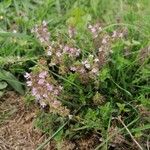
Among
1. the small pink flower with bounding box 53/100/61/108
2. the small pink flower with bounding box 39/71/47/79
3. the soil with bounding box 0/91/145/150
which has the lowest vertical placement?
the soil with bounding box 0/91/145/150

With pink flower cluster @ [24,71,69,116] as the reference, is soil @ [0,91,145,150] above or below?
below

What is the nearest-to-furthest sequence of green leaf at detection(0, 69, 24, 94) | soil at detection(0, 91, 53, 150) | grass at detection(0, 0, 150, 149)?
grass at detection(0, 0, 150, 149) < soil at detection(0, 91, 53, 150) < green leaf at detection(0, 69, 24, 94)

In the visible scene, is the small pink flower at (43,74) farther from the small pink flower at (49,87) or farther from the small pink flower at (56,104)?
Answer: the small pink flower at (56,104)

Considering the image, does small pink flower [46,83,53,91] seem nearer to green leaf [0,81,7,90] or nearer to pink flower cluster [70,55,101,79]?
pink flower cluster [70,55,101,79]

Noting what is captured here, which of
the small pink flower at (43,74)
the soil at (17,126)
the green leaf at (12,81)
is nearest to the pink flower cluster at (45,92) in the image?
the small pink flower at (43,74)

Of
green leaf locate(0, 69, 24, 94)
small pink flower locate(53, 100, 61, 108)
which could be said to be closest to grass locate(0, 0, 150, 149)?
green leaf locate(0, 69, 24, 94)

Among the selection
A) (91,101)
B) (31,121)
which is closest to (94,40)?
(91,101)

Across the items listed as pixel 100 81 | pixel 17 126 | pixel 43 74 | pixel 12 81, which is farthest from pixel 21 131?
pixel 100 81

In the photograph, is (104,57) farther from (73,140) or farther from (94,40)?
(73,140)

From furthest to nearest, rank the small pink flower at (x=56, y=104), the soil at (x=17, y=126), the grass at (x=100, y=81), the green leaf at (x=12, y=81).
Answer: the green leaf at (x=12, y=81)
the soil at (x=17, y=126)
the grass at (x=100, y=81)
the small pink flower at (x=56, y=104)

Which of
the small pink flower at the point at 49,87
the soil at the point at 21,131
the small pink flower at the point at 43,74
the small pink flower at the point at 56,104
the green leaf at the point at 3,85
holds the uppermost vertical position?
the small pink flower at the point at 43,74

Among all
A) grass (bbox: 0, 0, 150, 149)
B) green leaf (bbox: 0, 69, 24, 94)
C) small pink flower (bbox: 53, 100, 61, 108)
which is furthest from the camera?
green leaf (bbox: 0, 69, 24, 94)
